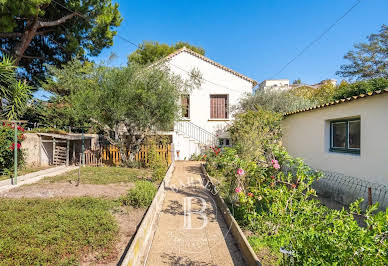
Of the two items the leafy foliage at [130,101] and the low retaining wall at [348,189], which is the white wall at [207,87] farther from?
the low retaining wall at [348,189]

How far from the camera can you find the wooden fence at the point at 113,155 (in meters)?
11.0

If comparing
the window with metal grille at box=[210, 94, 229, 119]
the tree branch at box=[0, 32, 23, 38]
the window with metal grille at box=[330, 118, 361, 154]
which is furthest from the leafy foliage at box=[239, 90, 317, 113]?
the tree branch at box=[0, 32, 23, 38]

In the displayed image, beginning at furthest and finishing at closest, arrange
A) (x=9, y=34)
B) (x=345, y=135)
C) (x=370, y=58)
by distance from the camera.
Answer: (x=370, y=58) < (x=9, y=34) < (x=345, y=135)

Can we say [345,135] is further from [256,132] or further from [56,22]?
[56,22]

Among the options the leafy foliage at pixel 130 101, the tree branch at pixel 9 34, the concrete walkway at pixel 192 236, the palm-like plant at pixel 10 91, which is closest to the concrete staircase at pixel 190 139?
the leafy foliage at pixel 130 101

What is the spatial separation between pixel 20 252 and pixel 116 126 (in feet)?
24.8

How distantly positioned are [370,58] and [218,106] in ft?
54.3

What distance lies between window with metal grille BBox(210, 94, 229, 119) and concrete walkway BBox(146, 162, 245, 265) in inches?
395

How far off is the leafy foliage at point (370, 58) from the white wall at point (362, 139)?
17241 millimetres

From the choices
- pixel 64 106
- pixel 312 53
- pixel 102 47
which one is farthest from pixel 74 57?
pixel 312 53

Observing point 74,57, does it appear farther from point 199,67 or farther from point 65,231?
point 65,231

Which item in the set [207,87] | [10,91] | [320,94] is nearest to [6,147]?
[10,91]

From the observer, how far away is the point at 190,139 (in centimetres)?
1382

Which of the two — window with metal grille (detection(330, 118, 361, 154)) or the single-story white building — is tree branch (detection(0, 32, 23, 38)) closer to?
the single-story white building
